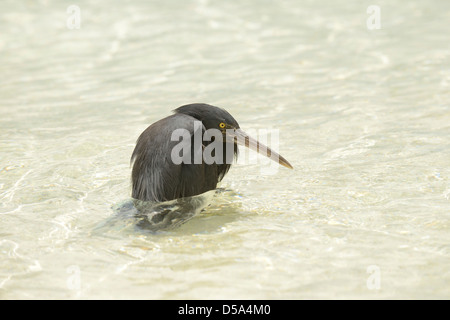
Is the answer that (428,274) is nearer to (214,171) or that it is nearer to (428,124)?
(214,171)

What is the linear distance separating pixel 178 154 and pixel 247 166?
1611 mm

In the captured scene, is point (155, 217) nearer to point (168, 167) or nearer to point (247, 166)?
point (168, 167)

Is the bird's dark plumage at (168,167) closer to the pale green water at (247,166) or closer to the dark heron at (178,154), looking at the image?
the dark heron at (178,154)

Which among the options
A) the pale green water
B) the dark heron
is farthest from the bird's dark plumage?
the pale green water

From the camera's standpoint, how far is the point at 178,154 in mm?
4473

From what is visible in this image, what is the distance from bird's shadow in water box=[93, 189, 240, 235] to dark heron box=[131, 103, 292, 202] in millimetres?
64

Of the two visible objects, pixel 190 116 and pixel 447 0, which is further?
pixel 447 0

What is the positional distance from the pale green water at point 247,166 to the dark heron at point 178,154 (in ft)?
0.97

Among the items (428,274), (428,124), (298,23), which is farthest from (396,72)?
(428,274)

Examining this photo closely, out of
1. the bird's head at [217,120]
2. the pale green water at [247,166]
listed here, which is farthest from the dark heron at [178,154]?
the pale green water at [247,166]

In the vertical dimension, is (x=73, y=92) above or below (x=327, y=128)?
above

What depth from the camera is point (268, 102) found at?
7973mm

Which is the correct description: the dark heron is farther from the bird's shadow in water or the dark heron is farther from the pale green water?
the pale green water

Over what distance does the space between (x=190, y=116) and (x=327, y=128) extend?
255cm
